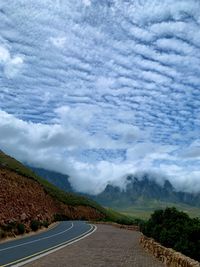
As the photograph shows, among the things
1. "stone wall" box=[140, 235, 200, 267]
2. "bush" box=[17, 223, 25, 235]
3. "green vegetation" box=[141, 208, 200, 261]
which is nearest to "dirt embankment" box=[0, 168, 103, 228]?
"bush" box=[17, 223, 25, 235]

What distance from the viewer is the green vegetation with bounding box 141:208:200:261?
2473 cm

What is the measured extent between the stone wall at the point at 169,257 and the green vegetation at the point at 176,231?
0.95 meters

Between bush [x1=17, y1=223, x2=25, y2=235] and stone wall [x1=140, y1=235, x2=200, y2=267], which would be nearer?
stone wall [x1=140, y1=235, x2=200, y2=267]

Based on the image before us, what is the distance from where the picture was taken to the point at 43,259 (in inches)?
862

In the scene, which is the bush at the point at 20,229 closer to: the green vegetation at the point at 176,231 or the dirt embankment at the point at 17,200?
the dirt embankment at the point at 17,200

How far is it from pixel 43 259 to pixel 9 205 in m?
32.8

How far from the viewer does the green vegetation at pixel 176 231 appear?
2473cm

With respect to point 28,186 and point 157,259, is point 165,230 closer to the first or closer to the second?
point 157,259

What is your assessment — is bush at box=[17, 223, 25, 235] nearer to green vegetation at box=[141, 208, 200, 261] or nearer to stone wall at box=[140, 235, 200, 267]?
green vegetation at box=[141, 208, 200, 261]

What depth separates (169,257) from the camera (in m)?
21.3

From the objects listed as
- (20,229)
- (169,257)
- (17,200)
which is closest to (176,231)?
(169,257)

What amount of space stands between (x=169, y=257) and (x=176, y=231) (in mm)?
7841

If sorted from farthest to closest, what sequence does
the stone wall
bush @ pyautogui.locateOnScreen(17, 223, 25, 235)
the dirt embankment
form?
the dirt embankment, bush @ pyautogui.locateOnScreen(17, 223, 25, 235), the stone wall

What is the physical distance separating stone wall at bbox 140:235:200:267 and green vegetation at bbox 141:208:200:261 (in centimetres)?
95
